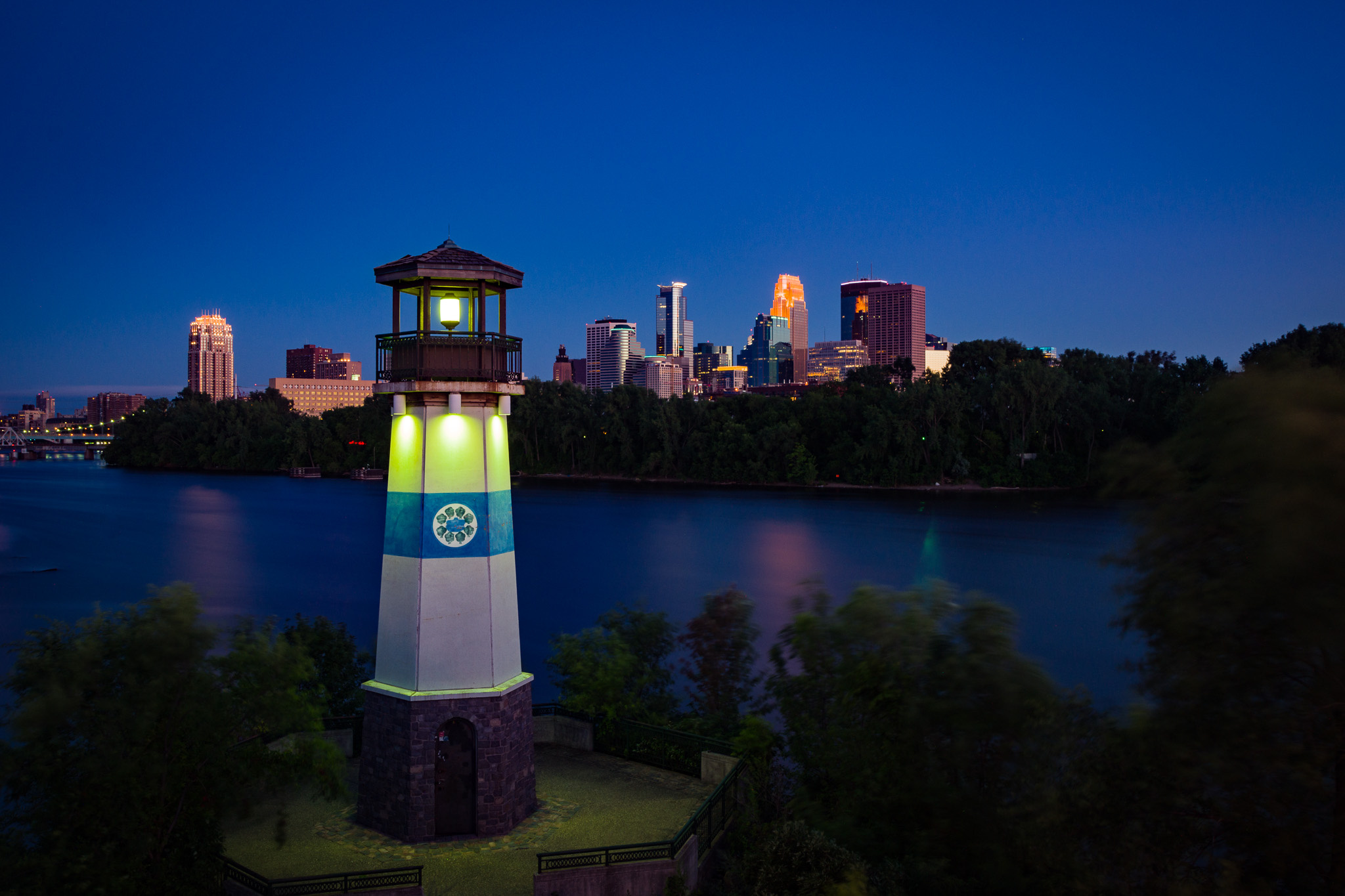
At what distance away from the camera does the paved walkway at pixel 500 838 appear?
33.1ft

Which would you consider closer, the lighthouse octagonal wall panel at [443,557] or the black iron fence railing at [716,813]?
the black iron fence railing at [716,813]

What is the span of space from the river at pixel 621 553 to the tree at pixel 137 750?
451 inches

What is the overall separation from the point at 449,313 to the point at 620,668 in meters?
6.97

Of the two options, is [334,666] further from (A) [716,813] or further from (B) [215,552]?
(B) [215,552]

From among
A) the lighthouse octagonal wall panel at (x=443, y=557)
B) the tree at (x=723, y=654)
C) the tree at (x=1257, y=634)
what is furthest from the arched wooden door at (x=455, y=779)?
the tree at (x=1257, y=634)

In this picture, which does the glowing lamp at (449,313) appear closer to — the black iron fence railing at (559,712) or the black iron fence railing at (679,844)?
the black iron fence railing at (679,844)

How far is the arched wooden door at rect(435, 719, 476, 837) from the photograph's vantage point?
35.9ft

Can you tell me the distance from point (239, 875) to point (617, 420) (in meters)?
84.0

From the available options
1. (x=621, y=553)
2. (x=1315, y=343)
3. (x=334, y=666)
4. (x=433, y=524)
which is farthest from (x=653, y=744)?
(x=1315, y=343)

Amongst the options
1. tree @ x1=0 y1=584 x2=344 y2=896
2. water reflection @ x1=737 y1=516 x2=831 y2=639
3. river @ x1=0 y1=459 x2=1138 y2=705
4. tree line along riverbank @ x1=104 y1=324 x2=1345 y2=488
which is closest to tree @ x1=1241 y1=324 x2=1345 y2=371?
tree line along riverbank @ x1=104 y1=324 x2=1345 y2=488

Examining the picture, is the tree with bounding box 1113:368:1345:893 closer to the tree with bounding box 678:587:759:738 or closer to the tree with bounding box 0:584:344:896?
the tree with bounding box 0:584:344:896

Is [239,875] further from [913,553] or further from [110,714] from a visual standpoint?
[913,553]

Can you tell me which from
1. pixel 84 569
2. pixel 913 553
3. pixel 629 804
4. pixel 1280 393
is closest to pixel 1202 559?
pixel 1280 393

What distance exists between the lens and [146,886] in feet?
27.3
